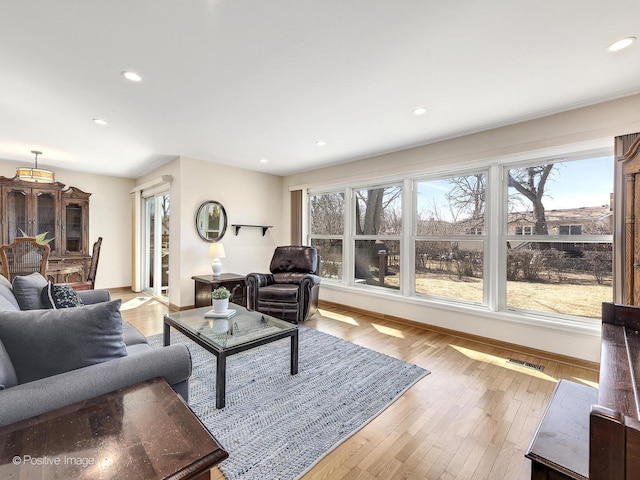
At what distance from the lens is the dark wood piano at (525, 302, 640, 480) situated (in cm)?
61

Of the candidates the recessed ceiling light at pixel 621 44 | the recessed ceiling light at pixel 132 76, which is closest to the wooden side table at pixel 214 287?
the recessed ceiling light at pixel 132 76

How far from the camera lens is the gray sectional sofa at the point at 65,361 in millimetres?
1017

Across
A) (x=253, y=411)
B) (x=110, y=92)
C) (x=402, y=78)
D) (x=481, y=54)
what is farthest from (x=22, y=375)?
(x=481, y=54)

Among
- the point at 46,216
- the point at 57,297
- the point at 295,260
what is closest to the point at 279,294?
the point at 295,260

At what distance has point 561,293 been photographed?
2939mm

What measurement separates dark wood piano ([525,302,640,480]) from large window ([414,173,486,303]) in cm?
199

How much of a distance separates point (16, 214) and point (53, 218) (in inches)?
17.8

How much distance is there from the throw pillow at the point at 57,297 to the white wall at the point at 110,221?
4.52 metres

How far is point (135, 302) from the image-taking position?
499 cm

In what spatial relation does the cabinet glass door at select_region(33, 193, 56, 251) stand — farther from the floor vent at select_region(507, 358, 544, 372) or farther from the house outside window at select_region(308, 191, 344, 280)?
the floor vent at select_region(507, 358, 544, 372)

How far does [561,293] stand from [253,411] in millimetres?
3182

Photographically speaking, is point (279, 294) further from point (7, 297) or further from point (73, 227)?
point (73, 227)

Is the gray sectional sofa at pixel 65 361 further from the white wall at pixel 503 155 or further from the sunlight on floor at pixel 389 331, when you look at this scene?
the white wall at pixel 503 155

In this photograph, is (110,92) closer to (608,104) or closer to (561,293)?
(608,104)
